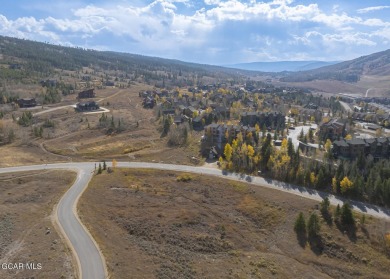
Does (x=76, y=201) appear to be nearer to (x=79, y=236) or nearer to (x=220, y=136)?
(x=79, y=236)

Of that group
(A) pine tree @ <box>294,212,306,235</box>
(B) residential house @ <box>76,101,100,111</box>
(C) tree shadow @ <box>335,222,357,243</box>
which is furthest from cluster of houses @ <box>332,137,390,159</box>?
(B) residential house @ <box>76,101,100,111</box>

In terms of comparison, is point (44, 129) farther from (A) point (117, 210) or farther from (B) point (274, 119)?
(B) point (274, 119)

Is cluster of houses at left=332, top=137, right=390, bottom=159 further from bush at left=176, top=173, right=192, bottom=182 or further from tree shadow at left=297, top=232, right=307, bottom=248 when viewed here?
bush at left=176, top=173, right=192, bottom=182

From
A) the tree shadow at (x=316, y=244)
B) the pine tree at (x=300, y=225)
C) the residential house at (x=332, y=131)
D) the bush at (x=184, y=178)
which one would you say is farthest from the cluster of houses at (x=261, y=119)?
the tree shadow at (x=316, y=244)

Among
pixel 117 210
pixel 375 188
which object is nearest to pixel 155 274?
pixel 117 210

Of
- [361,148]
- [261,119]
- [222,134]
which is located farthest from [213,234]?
[261,119]

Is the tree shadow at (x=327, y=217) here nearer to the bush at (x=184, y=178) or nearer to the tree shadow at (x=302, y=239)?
the tree shadow at (x=302, y=239)
